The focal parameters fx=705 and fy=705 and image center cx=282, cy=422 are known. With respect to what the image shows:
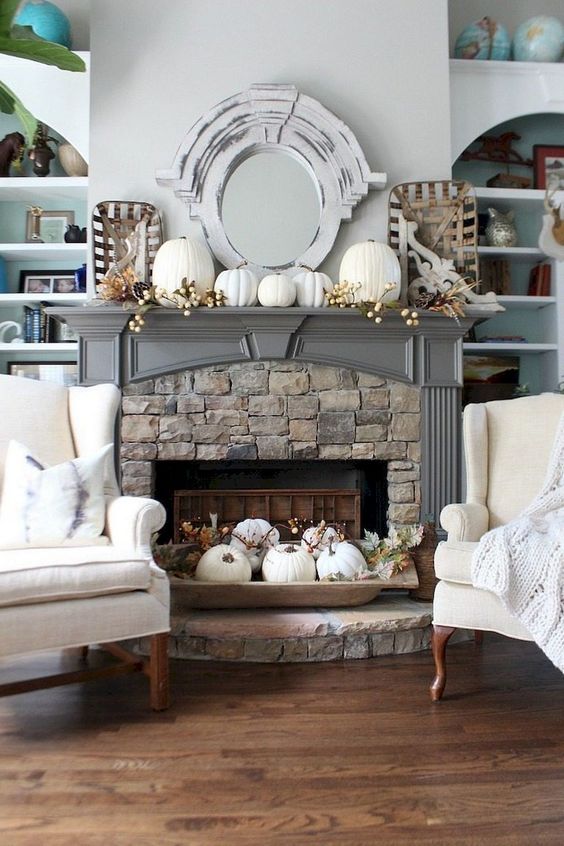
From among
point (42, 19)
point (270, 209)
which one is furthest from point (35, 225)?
point (270, 209)

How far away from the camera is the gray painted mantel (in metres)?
3.22

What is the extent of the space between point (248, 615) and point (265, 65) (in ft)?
8.57

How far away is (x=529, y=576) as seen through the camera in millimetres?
1978

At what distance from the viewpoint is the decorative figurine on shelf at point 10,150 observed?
3812 millimetres

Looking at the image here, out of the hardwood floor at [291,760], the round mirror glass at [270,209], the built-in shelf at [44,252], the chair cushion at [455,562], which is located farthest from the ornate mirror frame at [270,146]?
the hardwood floor at [291,760]

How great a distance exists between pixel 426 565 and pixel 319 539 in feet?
1.65

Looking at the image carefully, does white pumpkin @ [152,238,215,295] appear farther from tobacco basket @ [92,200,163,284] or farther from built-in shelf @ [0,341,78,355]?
built-in shelf @ [0,341,78,355]

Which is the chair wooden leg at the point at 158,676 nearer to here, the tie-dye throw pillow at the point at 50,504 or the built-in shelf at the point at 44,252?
the tie-dye throw pillow at the point at 50,504

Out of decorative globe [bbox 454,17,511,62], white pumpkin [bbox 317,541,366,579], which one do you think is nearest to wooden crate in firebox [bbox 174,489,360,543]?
white pumpkin [bbox 317,541,366,579]

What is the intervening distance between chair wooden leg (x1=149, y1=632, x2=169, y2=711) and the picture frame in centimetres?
201

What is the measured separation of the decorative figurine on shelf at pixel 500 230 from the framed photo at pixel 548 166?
314 mm

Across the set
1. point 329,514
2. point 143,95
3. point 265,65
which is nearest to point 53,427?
point 329,514

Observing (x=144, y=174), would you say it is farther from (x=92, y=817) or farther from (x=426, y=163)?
(x=92, y=817)

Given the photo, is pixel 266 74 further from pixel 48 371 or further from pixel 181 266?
pixel 48 371
